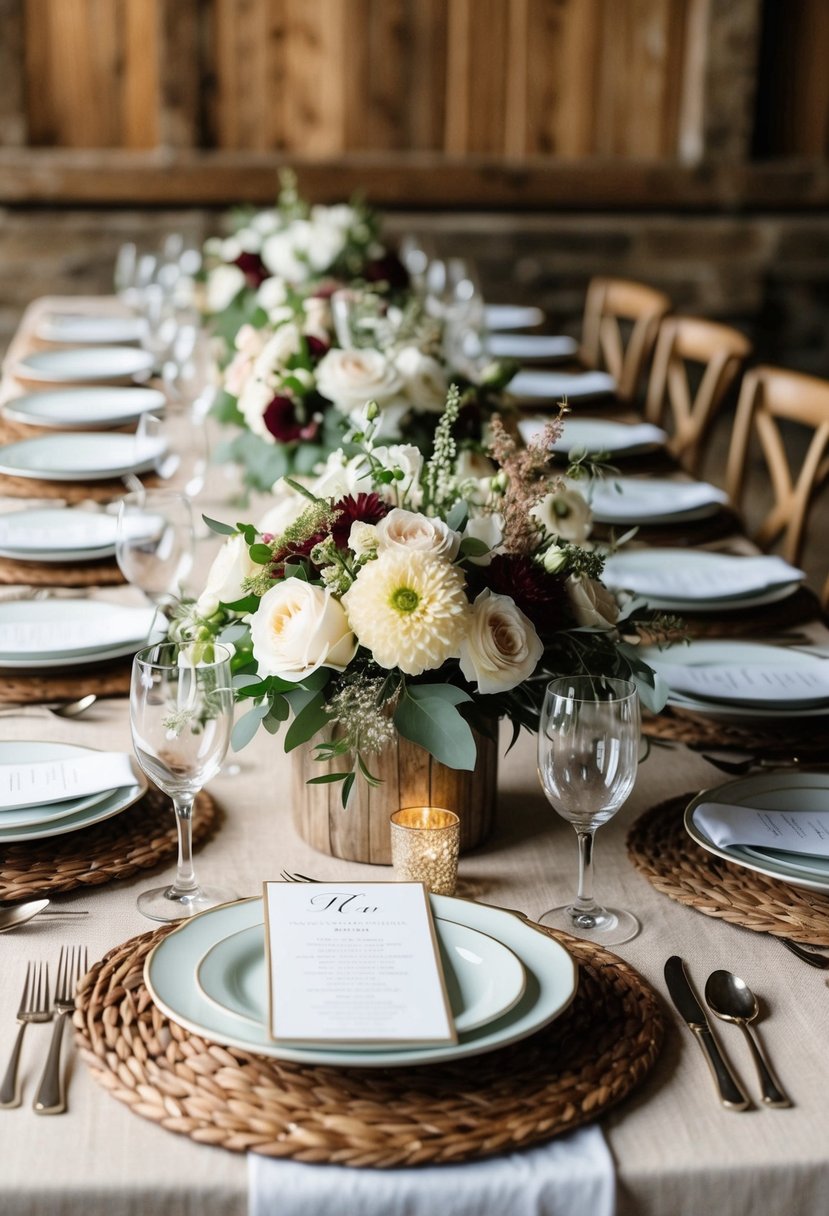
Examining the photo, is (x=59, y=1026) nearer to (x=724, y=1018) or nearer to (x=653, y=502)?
(x=724, y=1018)

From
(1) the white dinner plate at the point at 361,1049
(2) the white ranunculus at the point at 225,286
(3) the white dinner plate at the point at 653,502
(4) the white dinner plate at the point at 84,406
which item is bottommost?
(1) the white dinner plate at the point at 361,1049

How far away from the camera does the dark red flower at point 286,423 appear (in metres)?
2.04

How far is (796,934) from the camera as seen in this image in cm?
107

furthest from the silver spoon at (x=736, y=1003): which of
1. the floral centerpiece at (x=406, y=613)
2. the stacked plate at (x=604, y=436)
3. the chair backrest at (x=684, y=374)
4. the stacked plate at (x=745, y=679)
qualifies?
the chair backrest at (x=684, y=374)

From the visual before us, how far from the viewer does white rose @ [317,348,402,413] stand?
1949 mm

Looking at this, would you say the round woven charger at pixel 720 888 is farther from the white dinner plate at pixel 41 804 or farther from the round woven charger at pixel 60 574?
the round woven charger at pixel 60 574

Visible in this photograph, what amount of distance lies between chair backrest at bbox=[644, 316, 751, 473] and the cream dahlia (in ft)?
5.87

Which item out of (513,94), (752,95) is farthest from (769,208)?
(513,94)

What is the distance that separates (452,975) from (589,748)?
194 mm

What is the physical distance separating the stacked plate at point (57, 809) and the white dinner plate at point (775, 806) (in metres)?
0.48

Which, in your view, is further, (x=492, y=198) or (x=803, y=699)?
(x=492, y=198)

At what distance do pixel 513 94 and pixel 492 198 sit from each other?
367 millimetres

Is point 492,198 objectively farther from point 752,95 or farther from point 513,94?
point 752,95

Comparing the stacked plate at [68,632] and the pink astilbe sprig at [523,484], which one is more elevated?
the pink astilbe sprig at [523,484]
